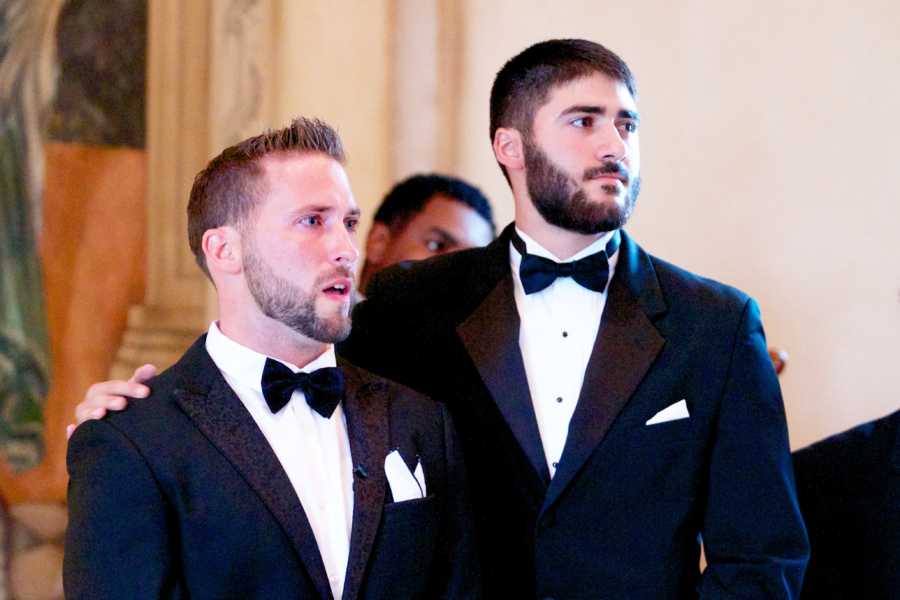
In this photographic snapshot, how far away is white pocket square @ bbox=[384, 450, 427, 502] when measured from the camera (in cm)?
233

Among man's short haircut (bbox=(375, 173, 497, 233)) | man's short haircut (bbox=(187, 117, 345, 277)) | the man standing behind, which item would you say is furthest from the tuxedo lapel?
man's short haircut (bbox=(375, 173, 497, 233))

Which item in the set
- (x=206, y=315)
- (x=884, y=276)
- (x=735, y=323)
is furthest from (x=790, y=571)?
(x=206, y=315)

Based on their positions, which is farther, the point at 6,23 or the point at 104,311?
the point at 104,311

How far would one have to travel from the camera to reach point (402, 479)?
2.36 meters

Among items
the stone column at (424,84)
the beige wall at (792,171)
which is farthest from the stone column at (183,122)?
the beige wall at (792,171)

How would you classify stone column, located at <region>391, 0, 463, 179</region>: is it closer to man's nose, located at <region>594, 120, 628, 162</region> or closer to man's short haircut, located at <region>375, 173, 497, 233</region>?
man's short haircut, located at <region>375, 173, 497, 233</region>

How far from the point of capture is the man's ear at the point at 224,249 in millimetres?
2400

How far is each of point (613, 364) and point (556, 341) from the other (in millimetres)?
173

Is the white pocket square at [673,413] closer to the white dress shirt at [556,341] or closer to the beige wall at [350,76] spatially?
the white dress shirt at [556,341]

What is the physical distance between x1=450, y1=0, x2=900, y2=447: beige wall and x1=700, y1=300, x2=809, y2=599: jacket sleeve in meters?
1.21

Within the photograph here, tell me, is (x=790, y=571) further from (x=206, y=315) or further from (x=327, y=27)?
(x=327, y=27)

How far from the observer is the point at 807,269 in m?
3.74

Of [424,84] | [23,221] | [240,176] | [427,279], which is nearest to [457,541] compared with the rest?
[427,279]

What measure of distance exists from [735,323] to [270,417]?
3.16 feet
